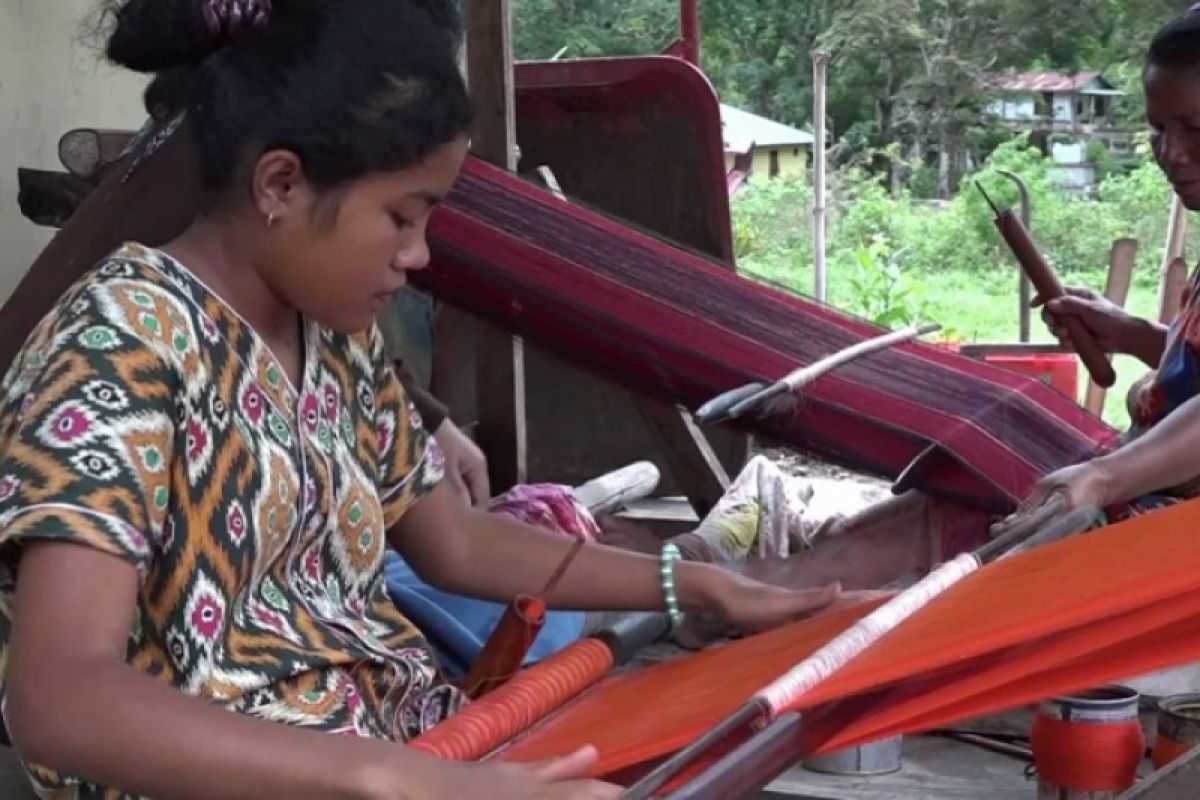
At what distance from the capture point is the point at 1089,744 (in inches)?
71.9

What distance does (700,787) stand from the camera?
106 cm

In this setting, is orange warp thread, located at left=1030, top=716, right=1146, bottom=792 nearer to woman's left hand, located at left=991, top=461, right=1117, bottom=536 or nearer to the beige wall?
woman's left hand, located at left=991, top=461, right=1117, bottom=536

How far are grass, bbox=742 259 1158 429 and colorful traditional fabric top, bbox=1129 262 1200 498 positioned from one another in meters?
5.35

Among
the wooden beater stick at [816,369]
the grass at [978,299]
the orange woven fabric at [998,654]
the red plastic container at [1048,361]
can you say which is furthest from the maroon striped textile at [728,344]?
the grass at [978,299]

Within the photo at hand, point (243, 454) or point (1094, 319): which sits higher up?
point (243, 454)

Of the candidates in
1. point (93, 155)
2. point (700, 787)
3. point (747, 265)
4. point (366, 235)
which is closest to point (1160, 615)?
point (700, 787)

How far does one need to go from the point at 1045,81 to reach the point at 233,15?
14737 mm

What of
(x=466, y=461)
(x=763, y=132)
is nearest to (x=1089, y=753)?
(x=466, y=461)

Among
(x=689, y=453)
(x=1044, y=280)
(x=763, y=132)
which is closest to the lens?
(x=1044, y=280)

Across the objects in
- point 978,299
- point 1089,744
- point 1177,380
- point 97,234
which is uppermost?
point 97,234

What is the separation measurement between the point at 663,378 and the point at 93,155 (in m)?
0.96

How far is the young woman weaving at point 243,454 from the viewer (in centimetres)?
111

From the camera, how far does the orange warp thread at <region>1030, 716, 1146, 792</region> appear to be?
1.83m

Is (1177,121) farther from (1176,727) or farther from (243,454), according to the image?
(243,454)
